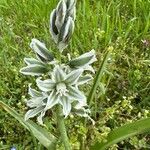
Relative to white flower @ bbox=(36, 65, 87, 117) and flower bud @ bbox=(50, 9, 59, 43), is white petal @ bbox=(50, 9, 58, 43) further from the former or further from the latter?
white flower @ bbox=(36, 65, 87, 117)

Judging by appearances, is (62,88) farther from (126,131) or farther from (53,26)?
(126,131)

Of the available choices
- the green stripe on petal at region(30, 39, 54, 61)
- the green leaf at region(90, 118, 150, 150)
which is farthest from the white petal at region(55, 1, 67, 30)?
the green leaf at region(90, 118, 150, 150)

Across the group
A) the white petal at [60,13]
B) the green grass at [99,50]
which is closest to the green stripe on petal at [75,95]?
the white petal at [60,13]

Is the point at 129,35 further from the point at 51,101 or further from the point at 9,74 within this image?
the point at 51,101

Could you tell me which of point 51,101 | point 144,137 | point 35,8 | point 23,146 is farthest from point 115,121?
point 35,8

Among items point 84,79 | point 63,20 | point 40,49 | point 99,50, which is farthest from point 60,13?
point 99,50

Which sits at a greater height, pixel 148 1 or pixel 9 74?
pixel 9 74

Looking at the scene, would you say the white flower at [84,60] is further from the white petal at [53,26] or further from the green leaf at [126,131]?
the green leaf at [126,131]
